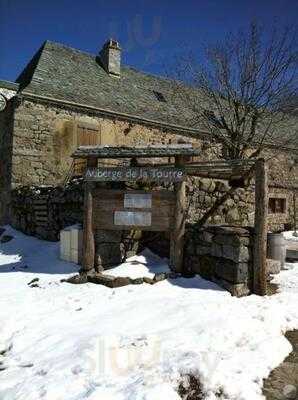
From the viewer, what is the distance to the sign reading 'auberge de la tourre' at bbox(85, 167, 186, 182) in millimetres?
6742

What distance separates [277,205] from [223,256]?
9.82 meters

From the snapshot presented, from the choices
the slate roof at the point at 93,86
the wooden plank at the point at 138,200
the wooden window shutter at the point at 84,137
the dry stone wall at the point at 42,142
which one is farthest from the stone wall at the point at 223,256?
the slate roof at the point at 93,86

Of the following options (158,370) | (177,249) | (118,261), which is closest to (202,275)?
(177,249)

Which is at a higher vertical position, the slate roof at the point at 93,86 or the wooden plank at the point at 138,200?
the slate roof at the point at 93,86

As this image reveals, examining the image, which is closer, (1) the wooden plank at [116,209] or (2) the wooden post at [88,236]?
(1) the wooden plank at [116,209]

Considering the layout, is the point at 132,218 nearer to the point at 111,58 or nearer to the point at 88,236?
the point at 88,236

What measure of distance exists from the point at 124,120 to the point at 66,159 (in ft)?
10.1

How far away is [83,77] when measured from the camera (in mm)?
15922

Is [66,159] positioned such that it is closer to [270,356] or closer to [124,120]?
[124,120]

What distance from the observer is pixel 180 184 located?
22.2 ft

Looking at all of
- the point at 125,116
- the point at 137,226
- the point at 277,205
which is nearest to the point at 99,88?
the point at 125,116

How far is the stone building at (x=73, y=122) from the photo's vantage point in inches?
513

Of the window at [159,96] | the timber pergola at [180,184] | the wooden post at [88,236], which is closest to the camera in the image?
the timber pergola at [180,184]

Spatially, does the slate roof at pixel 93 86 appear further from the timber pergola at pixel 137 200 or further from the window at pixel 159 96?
the timber pergola at pixel 137 200
